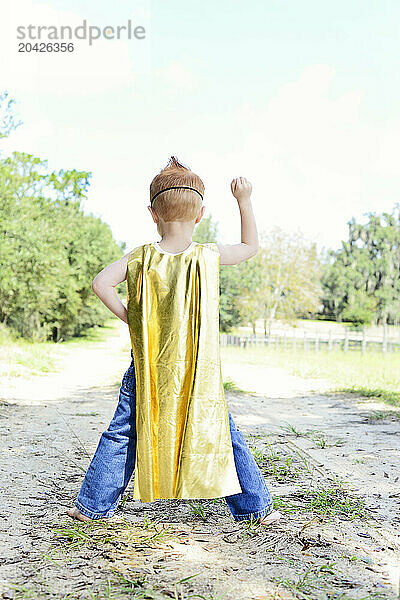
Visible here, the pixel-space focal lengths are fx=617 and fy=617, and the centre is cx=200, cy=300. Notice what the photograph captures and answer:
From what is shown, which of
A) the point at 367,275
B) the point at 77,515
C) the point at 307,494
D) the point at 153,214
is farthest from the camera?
the point at 367,275

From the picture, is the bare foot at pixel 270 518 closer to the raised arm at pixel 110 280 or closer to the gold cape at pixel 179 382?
the gold cape at pixel 179 382

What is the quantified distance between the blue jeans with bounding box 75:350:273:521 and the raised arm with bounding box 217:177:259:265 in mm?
746

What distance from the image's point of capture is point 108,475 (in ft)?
10.0

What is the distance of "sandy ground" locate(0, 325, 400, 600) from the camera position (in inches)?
97.5

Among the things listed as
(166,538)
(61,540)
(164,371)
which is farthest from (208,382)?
(61,540)

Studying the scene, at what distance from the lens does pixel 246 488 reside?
121 inches

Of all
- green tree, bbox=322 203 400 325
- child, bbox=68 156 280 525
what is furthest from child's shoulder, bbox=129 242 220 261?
green tree, bbox=322 203 400 325

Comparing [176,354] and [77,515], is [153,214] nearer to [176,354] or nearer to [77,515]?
[176,354]

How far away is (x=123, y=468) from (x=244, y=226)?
135 centimetres

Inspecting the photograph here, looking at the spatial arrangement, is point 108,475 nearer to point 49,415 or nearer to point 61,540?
point 61,540

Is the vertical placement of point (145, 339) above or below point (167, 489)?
above

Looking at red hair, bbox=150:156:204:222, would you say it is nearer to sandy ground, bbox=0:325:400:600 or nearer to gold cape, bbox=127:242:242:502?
gold cape, bbox=127:242:242:502

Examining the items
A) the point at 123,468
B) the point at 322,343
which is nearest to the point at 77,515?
the point at 123,468

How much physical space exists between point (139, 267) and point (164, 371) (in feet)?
1.67
